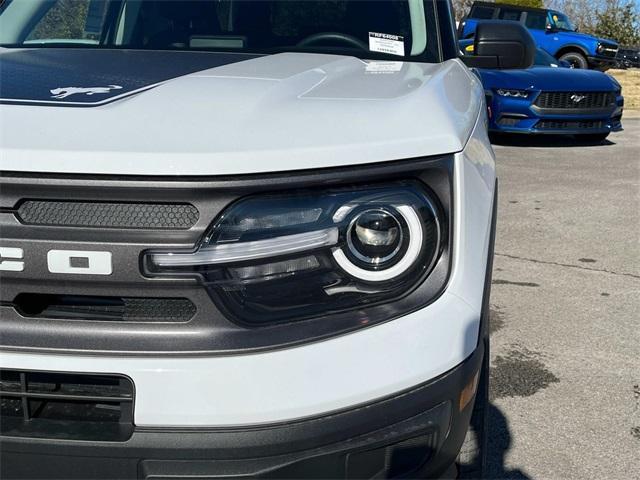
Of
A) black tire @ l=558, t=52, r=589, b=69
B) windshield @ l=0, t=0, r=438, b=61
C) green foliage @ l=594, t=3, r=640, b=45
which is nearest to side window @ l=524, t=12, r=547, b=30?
black tire @ l=558, t=52, r=589, b=69

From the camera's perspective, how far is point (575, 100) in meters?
10.0

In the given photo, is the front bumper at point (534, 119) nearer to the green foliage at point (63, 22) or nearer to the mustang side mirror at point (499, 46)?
the mustang side mirror at point (499, 46)

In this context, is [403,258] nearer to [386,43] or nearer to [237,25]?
[386,43]

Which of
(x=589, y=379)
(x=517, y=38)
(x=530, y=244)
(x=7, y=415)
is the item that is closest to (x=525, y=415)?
(x=589, y=379)

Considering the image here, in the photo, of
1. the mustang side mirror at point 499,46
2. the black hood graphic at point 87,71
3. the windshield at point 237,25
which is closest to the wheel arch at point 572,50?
the mustang side mirror at point 499,46

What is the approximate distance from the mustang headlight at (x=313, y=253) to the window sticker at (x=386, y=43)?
4.14ft

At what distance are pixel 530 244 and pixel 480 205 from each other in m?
4.14

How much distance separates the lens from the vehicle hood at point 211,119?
132 centimetres

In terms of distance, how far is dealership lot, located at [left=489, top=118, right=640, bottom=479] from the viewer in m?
2.79

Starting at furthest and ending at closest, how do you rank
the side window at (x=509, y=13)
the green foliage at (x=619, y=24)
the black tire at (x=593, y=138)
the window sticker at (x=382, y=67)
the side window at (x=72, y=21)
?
1. the green foliage at (x=619, y=24)
2. the side window at (x=509, y=13)
3. the black tire at (x=593, y=138)
4. the side window at (x=72, y=21)
5. the window sticker at (x=382, y=67)

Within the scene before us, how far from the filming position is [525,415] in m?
3.03

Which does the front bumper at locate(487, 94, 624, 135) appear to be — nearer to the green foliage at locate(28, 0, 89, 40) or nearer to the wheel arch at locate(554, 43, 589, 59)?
the green foliage at locate(28, 0, 89, 40)

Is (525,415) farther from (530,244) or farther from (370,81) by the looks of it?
(530,244)

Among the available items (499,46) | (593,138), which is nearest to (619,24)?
(593,138)
